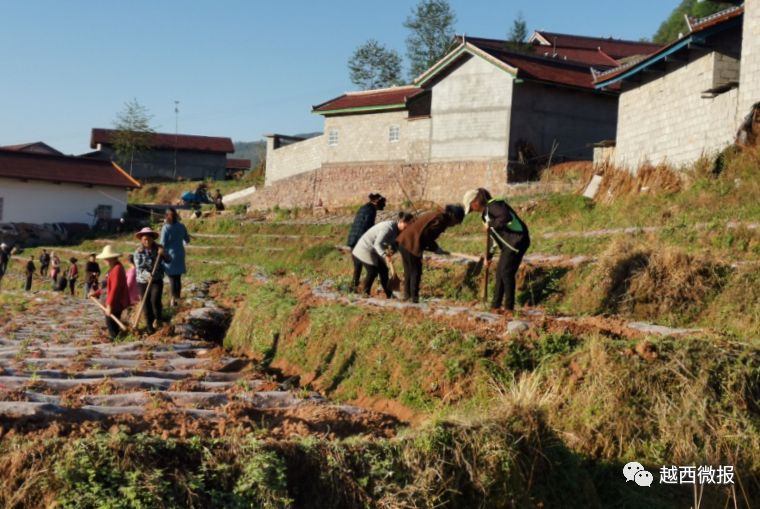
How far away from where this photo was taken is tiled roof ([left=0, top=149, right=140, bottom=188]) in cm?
4244

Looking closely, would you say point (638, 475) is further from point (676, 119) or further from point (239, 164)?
point (239, 164)

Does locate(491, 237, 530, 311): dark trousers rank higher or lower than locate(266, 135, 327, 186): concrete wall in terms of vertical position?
lower

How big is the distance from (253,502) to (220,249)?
24499 millimetres

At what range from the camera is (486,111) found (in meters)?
30.0

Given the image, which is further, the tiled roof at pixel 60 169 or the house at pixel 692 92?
the tiled roof at pixel 60 169

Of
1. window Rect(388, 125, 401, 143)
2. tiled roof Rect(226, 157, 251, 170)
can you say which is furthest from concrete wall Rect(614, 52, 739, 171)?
tiled roof Rect(226, 157, 251, 170)

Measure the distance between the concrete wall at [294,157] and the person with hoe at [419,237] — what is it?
24.6 meters

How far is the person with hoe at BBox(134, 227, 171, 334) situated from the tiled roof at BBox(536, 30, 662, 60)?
35462 mm

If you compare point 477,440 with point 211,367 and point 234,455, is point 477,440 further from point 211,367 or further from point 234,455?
point 211,367

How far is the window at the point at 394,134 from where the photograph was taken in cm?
3384

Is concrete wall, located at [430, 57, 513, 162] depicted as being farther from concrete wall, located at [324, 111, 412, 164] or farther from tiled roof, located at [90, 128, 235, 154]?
tiled roof, located at [90, 128, 235, 154]

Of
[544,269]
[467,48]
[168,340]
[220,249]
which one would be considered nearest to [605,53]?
[467,48]

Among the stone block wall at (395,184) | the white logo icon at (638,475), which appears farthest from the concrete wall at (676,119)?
the white logo icon at (638,475)

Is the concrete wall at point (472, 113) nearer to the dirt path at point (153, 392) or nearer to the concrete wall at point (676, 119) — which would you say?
the concrete wall at point (676, 119)
